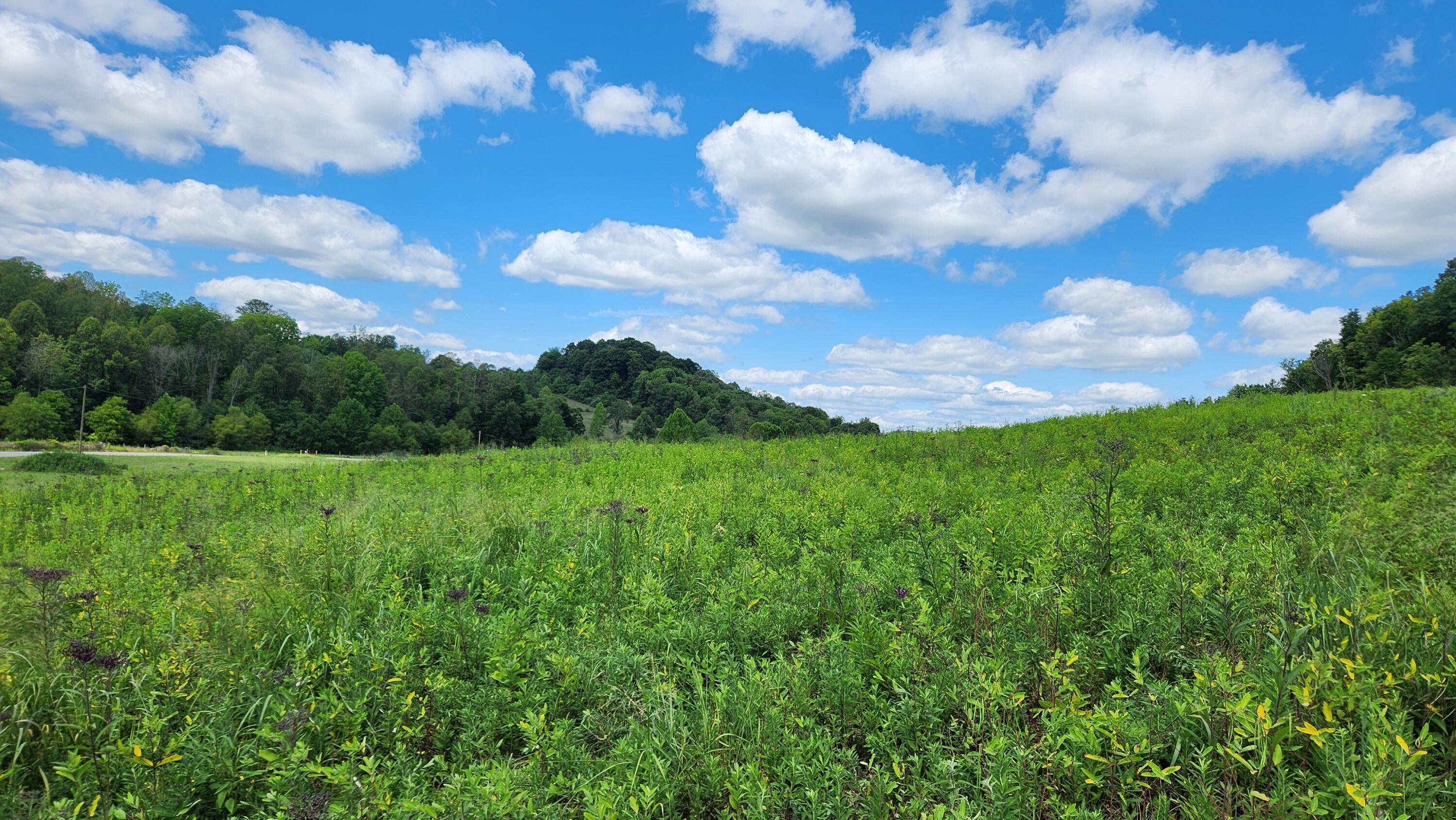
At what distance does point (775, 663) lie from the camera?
354 cm

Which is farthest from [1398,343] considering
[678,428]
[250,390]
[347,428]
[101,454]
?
[250,390]

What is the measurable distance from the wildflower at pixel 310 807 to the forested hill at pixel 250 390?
187 ft

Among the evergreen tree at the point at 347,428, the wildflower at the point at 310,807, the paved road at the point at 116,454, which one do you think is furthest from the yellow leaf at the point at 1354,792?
the evergreen tree at the point at 347,428

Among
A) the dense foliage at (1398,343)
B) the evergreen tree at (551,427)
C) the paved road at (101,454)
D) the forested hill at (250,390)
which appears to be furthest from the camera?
the evergreen tree at (551,427)

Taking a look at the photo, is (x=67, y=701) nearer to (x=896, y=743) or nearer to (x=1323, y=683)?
(x=896, y=743)

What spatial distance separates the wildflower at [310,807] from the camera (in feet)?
7.57

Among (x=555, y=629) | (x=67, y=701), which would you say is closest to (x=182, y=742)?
(x=67, y=701)

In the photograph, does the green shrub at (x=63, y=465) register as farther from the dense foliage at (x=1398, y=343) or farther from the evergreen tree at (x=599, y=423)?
the dense foliage at (x=1398, y=343)

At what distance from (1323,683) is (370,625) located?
4994 mm

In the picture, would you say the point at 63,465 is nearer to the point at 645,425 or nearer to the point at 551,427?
the point at 645,425

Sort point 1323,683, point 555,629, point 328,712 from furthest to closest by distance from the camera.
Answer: point 555,629 → point 328,712 → point 1323,683

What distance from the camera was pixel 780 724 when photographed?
2.93 meters

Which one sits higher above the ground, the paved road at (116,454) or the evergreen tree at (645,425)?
the evergreen tree at (645,425)

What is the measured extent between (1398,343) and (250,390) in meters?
132
